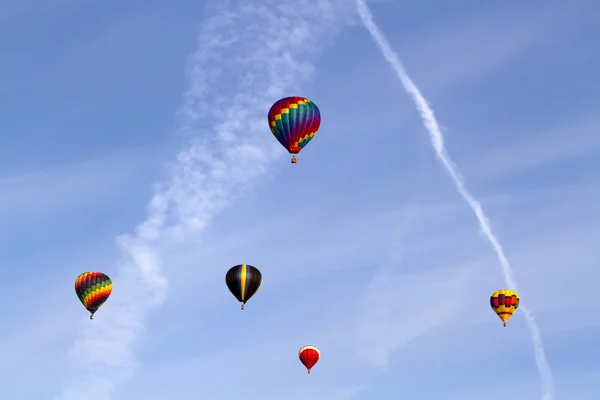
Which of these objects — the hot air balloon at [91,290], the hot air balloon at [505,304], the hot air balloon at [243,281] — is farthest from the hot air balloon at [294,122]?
the hot air balloon at [505,304]

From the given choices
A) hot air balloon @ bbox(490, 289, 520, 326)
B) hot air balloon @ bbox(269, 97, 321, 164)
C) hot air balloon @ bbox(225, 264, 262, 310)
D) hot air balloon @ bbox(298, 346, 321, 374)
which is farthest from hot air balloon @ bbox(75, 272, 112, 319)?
hot air balloon @ bbox(490, 289, 520, 326)

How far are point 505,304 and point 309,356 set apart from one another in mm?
28084

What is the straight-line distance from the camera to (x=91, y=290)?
421 feet

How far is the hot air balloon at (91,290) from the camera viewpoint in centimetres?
12825

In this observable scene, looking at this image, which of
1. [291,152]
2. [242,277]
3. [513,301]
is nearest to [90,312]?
[242,277]

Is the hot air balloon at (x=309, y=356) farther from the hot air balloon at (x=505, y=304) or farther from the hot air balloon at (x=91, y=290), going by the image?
the hot air balloon at (x=91, y=290)

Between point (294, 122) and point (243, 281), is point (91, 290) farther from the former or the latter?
point (294, 122)

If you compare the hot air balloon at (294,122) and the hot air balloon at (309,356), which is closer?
the hot air balloon at (294,122)

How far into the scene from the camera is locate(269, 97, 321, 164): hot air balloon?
4417 inches

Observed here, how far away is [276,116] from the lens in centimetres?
11338

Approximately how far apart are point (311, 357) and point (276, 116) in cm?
3354

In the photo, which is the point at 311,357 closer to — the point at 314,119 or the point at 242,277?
the point at 242,277

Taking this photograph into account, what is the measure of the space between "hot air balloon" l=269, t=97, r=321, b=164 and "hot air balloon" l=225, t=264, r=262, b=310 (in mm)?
14107

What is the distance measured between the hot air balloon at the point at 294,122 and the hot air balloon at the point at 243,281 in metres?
14.1
